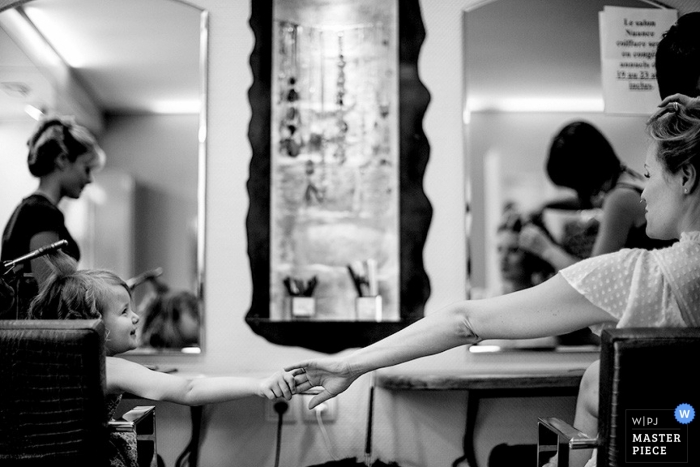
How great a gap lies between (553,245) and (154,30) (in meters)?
1.65

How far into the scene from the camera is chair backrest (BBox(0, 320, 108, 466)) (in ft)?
3.95

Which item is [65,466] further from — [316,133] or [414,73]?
[414,73]

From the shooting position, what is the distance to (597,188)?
2.49 metres

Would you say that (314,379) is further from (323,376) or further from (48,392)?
(48,392)

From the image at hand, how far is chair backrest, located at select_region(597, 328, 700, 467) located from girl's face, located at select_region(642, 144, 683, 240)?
434 mm

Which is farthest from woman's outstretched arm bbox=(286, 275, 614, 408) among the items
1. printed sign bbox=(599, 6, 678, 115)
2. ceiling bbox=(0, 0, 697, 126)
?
printed sign bbox=(599, 6, 678, 115)

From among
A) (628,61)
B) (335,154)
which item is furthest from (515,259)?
(628,61)

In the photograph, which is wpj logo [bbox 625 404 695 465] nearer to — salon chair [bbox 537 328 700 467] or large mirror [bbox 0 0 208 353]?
salon chair [bbox 537 328 700 467]

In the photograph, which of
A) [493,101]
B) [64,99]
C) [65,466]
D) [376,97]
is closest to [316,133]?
[376,97]

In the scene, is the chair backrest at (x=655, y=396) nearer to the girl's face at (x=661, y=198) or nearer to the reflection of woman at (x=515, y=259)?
the girl's face at (x=661, y=198)

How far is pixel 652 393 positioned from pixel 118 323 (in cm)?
131

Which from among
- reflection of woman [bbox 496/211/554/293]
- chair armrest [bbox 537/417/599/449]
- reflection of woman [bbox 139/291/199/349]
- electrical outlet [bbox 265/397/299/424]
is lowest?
electrical outlet [bbox 265/397/299/424]

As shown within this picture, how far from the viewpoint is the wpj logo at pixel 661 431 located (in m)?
1.09

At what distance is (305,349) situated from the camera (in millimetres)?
2393
